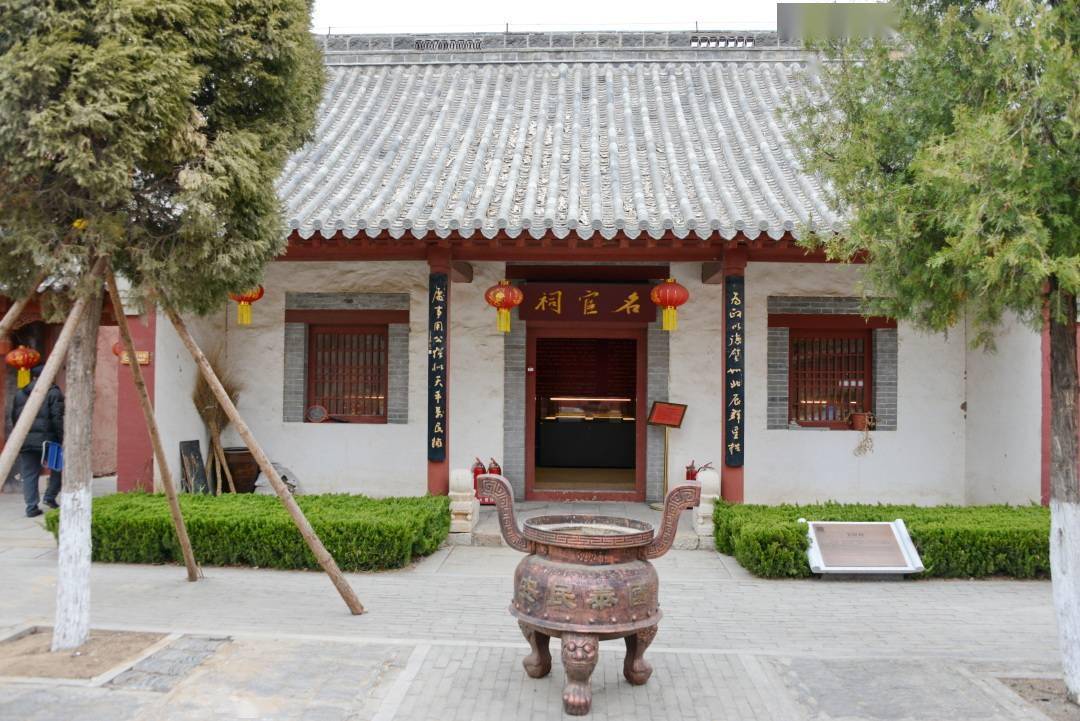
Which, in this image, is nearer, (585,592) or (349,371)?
(585,592)

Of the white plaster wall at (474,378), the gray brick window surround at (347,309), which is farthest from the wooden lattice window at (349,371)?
the white plaster wall at (474,378)

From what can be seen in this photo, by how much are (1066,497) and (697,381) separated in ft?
16.9

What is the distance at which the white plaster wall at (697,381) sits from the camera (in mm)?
9117

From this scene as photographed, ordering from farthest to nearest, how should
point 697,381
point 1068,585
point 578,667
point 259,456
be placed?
point 697,381 → point 259,456 → point 1068,585 → point 578,667

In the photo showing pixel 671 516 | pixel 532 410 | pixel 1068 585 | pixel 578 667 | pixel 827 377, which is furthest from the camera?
pixel 532 410

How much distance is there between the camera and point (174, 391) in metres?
8.60

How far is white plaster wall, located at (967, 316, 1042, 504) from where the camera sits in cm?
837

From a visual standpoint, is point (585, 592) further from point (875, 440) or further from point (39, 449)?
point (39, 449)

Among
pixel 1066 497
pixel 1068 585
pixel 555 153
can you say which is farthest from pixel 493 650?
pixel 555 153

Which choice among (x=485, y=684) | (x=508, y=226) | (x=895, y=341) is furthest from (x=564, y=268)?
(x=485, y=684)

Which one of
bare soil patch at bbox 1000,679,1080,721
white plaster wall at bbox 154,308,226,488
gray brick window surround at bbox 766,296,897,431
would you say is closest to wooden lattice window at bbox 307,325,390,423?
white plaster wall at bbox 154,308,226,488

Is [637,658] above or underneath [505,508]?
underneath

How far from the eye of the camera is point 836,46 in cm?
457

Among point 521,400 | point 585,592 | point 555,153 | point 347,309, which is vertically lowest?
point 585,592
